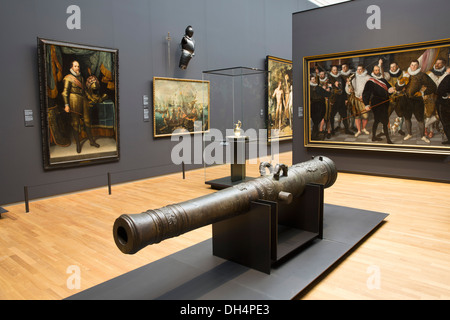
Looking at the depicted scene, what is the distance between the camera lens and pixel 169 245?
5.16m

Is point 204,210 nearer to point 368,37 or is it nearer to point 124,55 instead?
point 124,55

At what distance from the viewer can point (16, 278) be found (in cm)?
418

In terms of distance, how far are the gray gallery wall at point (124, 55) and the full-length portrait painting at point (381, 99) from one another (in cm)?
363

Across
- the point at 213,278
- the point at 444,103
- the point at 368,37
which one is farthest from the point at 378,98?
the point at 213,278

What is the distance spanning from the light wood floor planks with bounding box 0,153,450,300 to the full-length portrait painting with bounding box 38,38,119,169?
3.59 feet

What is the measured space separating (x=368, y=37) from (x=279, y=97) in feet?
17.7

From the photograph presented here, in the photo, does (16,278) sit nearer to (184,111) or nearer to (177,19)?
(184,111)

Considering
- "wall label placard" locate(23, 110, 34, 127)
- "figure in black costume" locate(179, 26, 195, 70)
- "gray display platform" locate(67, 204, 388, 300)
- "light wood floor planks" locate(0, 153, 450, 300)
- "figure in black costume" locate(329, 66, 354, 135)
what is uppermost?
"figure in black costume" locate(179, 26, 195, 70)

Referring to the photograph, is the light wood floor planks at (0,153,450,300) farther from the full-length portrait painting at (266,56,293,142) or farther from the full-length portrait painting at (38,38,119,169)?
the full-length portrait painting at (266,56,293,142)

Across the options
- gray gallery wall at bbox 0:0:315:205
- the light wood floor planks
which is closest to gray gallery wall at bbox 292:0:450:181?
the light wood floor planks

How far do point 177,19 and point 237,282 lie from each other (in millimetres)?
9420

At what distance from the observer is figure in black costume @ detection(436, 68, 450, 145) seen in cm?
878

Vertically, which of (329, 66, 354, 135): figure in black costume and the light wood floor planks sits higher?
(329, 66, 354, 135): figure in black costume

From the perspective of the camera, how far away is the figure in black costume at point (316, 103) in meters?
10.9
